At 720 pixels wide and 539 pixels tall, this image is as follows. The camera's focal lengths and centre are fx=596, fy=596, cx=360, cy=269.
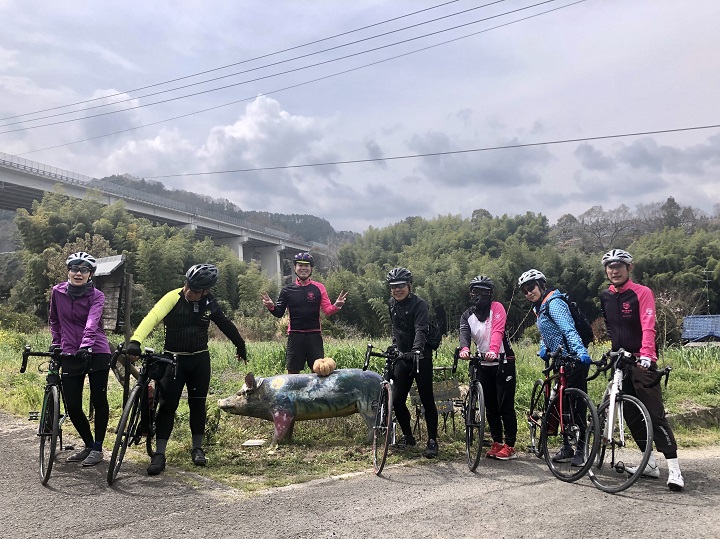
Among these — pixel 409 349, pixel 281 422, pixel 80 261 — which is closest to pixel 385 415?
pixel 409 349

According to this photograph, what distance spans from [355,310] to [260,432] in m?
37.1

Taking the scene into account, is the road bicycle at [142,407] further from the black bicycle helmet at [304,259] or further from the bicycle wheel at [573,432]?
the bicycle wheel at [573,432]

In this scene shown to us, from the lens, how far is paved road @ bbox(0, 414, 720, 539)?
11.7 ft

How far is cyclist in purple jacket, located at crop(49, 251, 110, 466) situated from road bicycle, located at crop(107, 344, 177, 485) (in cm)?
31

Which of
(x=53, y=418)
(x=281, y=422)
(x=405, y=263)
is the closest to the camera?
(x=53, y=418)

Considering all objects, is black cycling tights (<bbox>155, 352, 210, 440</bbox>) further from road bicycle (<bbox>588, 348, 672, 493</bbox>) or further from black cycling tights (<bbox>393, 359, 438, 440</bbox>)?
road bicycle (<bbox>588, 348, 672, 493</bbox>)

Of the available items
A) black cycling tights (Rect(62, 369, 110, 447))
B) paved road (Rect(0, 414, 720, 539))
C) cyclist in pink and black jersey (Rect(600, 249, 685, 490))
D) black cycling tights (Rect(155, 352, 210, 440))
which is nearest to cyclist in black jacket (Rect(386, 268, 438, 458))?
paved road (Rect(0, 414, 720, 539))

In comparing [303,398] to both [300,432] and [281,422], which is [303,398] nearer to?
[281,422]

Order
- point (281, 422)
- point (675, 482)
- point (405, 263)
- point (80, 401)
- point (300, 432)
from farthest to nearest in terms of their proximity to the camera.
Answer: point (405, 263)
point (300, 432)
point (281, 422)
point (80, 401)
point (675, 482)

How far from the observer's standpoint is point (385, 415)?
5285 millimetres

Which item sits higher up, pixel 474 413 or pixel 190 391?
pixel 190 391

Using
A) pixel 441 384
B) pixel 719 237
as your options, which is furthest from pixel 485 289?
pixel 719 237

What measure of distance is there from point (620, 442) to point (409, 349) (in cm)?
198

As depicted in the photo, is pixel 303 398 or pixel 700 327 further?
pixel 700 327
